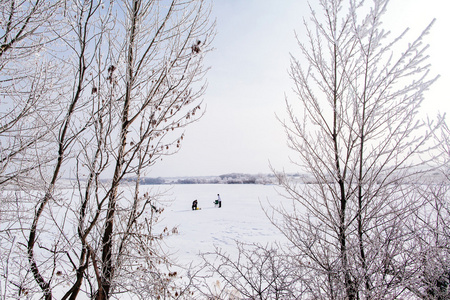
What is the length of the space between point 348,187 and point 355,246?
2.05 ft

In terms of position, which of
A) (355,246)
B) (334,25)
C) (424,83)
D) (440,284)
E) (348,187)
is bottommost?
(440,284)

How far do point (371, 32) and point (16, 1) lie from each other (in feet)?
12.3

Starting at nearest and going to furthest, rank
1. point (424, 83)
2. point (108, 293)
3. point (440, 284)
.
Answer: point (424, 83), point (108, 293), point (440, 284)

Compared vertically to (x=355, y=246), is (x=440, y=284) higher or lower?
lower

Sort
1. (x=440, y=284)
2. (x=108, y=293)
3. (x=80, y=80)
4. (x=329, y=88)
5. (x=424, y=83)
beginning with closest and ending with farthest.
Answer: (x=424, y=83), (x=108, y=293), (x=80, y=80), (x=329, y=88), (x=440, y=284)

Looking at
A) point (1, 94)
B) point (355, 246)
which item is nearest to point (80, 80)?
point (1, 94)

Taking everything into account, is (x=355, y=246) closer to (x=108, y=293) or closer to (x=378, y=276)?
(x=378, y=276)

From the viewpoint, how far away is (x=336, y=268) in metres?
2.75

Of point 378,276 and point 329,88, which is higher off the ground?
point 329,88

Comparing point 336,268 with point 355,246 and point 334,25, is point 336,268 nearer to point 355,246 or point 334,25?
point 355,246

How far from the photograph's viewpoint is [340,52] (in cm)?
298

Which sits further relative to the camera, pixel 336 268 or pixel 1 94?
pixel 1 94

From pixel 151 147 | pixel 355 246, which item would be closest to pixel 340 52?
pixel 355 246

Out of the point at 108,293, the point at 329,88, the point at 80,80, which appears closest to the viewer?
the point at 108,293
